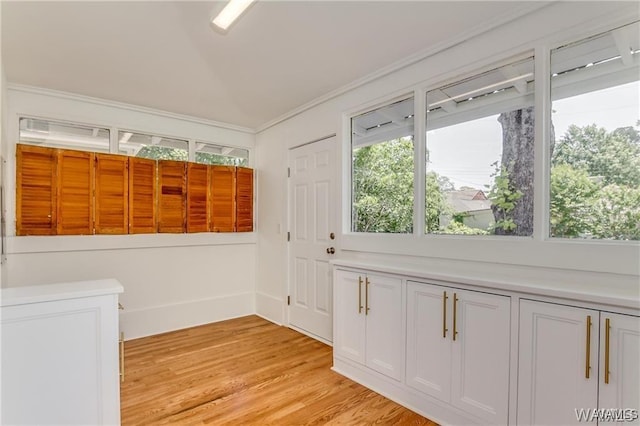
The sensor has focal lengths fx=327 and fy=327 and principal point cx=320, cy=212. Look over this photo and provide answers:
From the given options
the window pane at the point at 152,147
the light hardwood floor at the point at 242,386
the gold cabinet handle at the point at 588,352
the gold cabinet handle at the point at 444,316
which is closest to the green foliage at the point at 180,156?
the window pane at the point at 152,147

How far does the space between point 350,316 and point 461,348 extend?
36.2 inches

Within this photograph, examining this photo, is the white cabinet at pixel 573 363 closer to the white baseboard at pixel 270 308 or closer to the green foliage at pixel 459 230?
the green foliage at pixel 459 230

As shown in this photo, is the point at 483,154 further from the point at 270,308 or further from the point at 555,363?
the point at 270,308

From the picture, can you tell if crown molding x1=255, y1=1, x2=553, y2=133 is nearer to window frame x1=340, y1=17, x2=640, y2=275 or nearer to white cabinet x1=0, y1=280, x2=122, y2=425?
window frame x1=340, y1=17, x2=640, y2=275

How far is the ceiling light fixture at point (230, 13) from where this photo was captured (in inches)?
69.6

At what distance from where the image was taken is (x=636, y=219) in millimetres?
1643

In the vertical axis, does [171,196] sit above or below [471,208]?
above

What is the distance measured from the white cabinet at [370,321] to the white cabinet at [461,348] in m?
0.11

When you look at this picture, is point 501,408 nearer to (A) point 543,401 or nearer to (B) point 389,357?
(A) point 543,401

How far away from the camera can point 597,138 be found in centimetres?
179

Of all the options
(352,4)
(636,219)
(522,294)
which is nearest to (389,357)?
(522,294)

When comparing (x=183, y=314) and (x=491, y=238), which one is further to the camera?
(x=183, y=314)

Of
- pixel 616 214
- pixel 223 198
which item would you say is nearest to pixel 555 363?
pixel 616 214

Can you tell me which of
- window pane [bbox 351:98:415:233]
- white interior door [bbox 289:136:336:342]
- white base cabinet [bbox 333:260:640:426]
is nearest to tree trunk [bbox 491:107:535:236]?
white base cabinet [bbox 333:260:640:426]
